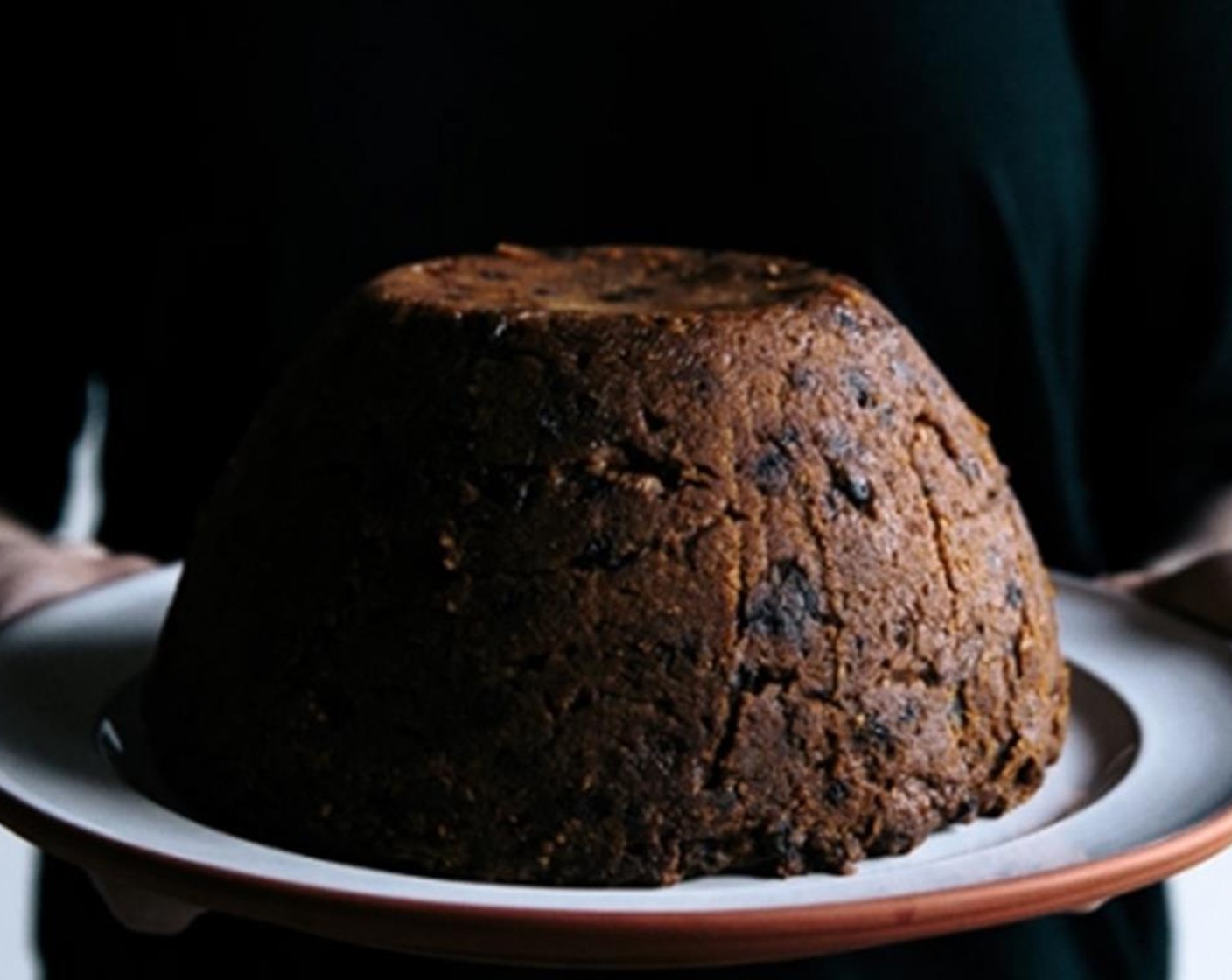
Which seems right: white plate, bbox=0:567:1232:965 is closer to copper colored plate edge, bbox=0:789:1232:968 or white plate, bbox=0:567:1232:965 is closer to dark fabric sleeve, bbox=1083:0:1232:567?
copper colored plate edge, bbox=0:789:1232:968

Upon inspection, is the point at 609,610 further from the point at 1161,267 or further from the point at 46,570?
the point at 1161,267

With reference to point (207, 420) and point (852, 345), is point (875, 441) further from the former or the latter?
point (207, 420)

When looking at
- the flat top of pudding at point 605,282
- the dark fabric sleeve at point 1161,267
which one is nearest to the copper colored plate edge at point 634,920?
the flat top of pudding at point 605,282

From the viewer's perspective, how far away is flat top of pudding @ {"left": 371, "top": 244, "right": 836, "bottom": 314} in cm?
117

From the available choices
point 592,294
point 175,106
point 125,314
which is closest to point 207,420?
point 125,314

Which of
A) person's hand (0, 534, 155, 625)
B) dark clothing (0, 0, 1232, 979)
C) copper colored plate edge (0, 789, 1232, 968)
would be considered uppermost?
dark clothing (0, 0, 1232, 979)

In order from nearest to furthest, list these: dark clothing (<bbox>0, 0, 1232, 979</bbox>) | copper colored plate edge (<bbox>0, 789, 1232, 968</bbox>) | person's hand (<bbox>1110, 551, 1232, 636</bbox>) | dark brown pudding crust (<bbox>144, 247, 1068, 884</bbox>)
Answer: copper colored plate edge (<bbox>0, 789, 1232, 968</bbox>) < dark brown pudding crust (<bbox>144, 247, 1068, 884</bbox>) < person's hand (<bbox>1110, 551, 1232, 636</bbox>) < dark clothing (<bbox>0, 0, 1232, 979</bbox>)

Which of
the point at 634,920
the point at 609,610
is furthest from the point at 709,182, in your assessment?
the point at 634,920

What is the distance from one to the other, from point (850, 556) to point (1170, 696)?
0.25m

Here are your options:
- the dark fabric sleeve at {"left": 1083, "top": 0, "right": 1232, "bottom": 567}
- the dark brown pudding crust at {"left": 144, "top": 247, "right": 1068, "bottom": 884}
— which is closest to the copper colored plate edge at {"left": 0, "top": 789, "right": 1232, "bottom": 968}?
the dark brown pudding crust at {"left": 144, "top": 247, "right": 1068, "bottom": 884}

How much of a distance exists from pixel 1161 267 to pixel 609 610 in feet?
2.30

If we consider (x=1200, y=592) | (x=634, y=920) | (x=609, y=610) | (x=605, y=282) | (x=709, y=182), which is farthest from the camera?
(x=709, y=182)

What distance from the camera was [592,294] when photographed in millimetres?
1194

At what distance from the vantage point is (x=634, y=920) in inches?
36.2
